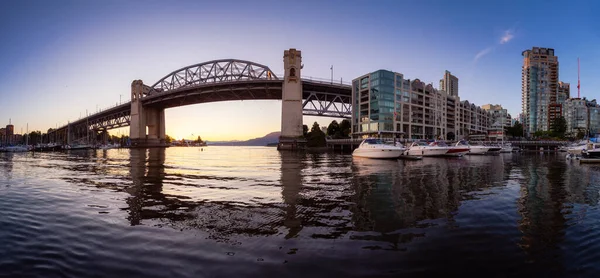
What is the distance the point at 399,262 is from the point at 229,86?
87494 millimetres

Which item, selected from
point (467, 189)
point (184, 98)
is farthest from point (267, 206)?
point (184, 98)

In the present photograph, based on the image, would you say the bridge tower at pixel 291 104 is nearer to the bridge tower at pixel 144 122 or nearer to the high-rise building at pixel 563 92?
the bridge tower at pixel 144 122

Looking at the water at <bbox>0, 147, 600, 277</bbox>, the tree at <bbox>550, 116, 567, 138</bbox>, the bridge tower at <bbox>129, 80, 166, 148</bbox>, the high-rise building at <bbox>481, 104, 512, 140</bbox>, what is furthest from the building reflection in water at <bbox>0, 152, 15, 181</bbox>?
the high-rise building at <bbox>481, 104, 512, 140</bbox>

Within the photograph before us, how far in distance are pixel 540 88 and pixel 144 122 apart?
198622mm

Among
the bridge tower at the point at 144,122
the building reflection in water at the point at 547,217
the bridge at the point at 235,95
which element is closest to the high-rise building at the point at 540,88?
the bridge at the point at 235,95

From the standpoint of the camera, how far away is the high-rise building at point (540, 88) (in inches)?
6048

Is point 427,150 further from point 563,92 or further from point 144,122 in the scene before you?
point 563,92

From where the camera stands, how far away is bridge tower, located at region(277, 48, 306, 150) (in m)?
70.4

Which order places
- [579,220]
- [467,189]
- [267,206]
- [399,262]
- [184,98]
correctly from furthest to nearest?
[184,98] → [467,189] → [267,206] → [579,220] → [399,262]

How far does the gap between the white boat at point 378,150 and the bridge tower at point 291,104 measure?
38.1 m

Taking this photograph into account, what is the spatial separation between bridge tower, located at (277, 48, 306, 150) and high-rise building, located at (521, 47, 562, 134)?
149m

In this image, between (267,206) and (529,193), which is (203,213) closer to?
(267,206)

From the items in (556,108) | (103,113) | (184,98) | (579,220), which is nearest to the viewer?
(579,220)

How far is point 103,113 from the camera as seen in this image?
127m
